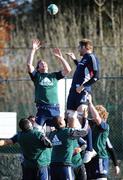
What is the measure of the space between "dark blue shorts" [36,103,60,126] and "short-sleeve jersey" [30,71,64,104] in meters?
0.10

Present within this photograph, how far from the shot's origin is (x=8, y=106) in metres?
23.2

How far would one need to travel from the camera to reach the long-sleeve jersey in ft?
54.9

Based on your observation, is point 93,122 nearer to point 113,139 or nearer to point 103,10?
point 113,139

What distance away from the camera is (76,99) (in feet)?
55.9

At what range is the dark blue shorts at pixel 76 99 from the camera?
17.0m

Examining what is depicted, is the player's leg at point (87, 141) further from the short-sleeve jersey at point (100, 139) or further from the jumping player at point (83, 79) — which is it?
the jumping player at point (83, 79)

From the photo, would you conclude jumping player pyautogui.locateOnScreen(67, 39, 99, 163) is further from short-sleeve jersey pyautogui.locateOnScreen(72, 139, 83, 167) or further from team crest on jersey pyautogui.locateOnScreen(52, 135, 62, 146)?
team crest on jersey pyautogui.locateOnScreen(52, 135, 62, 146)

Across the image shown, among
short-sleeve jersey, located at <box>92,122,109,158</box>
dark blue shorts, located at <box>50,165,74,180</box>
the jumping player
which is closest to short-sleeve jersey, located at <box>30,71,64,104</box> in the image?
the jumping player

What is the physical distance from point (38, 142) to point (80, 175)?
4.10 feet

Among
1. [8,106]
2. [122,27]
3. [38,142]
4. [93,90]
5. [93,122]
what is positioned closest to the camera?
[38,142]

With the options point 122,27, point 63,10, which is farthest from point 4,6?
point 122,27

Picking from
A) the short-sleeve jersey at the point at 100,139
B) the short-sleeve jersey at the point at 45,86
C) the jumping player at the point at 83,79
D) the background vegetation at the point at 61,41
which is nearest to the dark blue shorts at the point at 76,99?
the jumping player at the point at 83,79

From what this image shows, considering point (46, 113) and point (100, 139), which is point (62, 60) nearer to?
point (46, 113)

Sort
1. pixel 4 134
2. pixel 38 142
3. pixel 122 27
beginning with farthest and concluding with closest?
1. pixel 122 27
2. pixel 4 134
3. pixel 38 142
